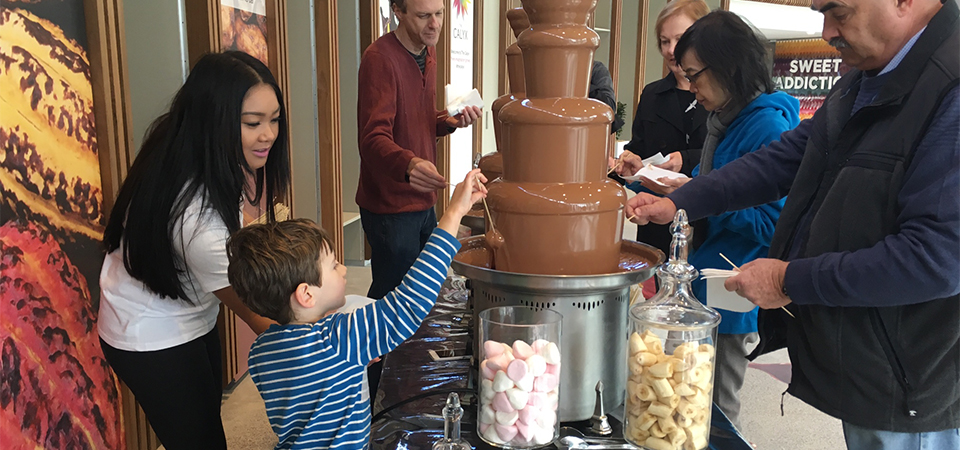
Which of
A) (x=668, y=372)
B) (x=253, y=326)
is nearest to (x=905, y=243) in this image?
(x=668, y=372)

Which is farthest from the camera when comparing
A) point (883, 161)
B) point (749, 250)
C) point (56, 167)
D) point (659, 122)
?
point (659, 122)

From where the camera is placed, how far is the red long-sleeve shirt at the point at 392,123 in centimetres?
230

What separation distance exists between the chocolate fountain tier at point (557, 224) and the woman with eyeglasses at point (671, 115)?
1.46 metres

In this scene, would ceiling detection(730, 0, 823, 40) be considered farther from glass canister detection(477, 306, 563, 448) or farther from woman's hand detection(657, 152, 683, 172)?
glass canister detection(477, 306, 563, 448)

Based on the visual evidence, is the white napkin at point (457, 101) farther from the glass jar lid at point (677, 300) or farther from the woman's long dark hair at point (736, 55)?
the glass jar lid at point (677, 300)

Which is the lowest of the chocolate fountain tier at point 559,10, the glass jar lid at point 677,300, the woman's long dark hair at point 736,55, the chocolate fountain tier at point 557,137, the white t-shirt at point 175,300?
the white t-shirt at point 175,300

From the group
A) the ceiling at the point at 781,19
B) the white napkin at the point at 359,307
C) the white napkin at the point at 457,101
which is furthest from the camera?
the ceiling at the point at 781,19

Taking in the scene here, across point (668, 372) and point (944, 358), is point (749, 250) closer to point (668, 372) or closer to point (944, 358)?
point (944, 358)

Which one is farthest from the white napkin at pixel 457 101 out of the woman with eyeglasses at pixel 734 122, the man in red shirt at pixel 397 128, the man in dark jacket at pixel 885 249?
the man in dark jacket at pixel 885 249

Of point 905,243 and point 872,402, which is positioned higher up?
point 905,243

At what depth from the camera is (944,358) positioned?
1.13 meters

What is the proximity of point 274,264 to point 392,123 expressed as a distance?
4.39ft

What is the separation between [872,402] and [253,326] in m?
1.24

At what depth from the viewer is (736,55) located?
1.85 m
